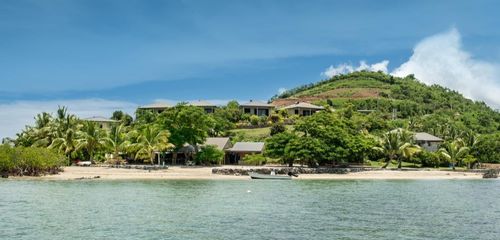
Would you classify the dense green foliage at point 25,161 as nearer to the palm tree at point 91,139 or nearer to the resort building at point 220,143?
the palm tree at point 91,139

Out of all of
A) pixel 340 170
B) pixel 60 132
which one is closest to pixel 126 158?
pixel 60 132

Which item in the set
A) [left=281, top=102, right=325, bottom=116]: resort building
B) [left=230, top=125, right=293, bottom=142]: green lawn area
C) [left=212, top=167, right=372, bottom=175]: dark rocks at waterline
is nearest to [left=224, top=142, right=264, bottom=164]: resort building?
[left=230, top=125, right=293, bottom=142]: green lawn area

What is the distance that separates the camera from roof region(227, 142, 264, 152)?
82188 mm

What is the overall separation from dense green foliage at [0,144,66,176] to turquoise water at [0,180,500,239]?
1203 centimetres

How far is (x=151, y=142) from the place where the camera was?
233 feet

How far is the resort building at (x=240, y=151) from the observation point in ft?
270

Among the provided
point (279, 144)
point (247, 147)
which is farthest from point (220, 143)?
point (279, 144)

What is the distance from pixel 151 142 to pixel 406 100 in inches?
3923

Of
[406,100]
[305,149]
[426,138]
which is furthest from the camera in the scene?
[406,100]

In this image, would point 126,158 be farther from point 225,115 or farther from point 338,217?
point 338,217

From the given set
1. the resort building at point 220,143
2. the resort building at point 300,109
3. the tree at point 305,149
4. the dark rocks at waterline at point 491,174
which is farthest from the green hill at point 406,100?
the tree at point 305,149

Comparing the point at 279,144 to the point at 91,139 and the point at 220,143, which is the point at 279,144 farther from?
the point at 91,139

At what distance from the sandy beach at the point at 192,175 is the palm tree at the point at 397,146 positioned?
4698 mm

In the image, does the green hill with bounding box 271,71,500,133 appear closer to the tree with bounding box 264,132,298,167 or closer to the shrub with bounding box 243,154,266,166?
the shrub with bounding box 243,154,266,166
